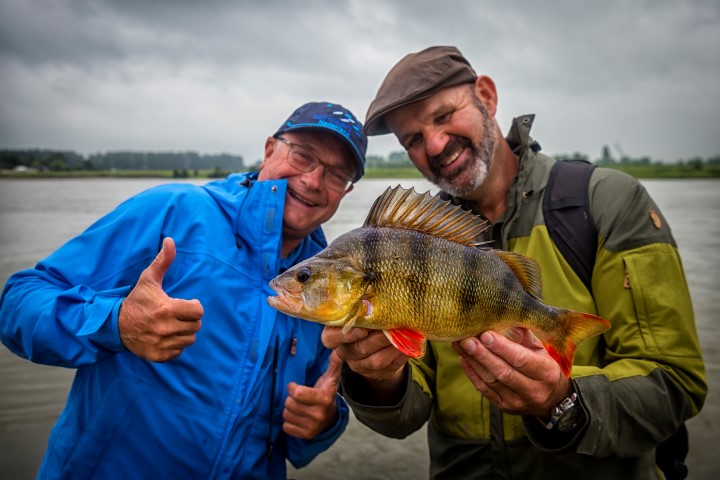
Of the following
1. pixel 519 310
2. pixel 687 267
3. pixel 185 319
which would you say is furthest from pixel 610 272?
pixel 687 267

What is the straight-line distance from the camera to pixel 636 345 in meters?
2.74

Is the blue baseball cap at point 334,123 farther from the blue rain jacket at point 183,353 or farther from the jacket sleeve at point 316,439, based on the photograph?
the jacket sleeve at point 316,439

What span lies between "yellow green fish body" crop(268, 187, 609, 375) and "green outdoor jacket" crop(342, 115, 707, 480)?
1.89ft

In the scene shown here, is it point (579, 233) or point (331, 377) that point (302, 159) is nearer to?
point (331, 377)

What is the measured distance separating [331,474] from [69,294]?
3297 mm

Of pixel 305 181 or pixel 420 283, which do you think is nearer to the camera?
pixel 420 283

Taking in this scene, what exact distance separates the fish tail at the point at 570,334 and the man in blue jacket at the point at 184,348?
147cm

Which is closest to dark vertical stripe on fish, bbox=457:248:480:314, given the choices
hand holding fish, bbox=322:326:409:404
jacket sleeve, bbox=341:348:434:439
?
hand holding fish, bbox=322:326:409:404

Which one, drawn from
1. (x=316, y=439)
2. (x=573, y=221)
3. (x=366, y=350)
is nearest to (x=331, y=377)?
(x=316, y=439)

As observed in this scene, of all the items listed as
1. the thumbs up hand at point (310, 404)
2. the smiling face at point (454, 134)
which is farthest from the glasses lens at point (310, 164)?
the thumbs up hand at point (310, 404)

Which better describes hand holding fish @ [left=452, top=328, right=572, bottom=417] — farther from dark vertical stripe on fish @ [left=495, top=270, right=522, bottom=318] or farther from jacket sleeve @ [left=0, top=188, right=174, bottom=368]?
jacket sleeve @ [left=0, top=188, right=174, bottom=368]

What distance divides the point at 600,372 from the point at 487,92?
225 cm

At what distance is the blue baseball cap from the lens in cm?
356

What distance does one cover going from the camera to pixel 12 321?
2750mm
